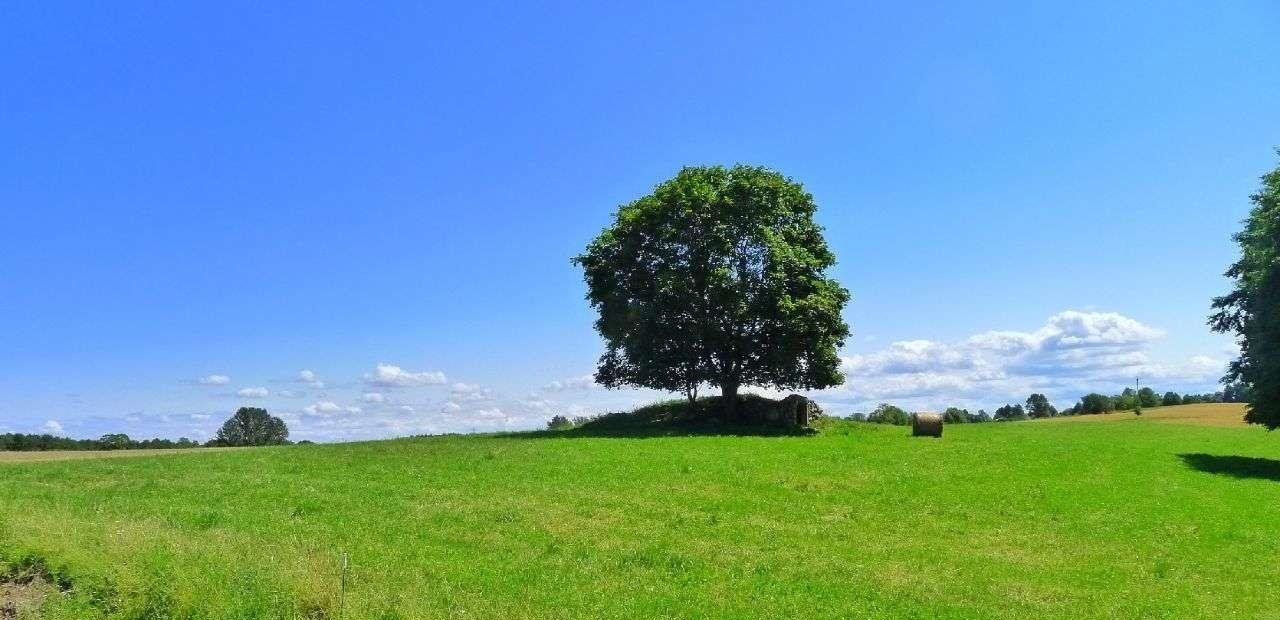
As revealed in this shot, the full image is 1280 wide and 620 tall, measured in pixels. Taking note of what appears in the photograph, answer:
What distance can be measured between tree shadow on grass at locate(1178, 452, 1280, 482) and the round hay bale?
12.0 metres

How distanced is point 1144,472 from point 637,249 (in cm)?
3293

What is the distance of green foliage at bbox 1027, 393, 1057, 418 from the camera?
10338cm

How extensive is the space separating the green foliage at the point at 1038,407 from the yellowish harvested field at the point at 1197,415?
64.0 ft

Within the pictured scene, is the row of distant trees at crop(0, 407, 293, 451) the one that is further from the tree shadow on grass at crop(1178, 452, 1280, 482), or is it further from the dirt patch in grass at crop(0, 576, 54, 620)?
the tree shadow on grass at crop(1178, 452, 1280, 482)

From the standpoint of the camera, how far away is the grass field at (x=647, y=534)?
45.7 ft

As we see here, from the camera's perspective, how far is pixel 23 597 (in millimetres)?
15047

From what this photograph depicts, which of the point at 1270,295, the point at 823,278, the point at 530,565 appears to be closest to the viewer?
the point at 530,565

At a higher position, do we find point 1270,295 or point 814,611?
point 1270,295

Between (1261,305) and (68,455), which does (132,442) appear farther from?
(1261,305)

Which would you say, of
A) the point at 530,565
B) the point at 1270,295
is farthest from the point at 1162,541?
the point at 1270,295

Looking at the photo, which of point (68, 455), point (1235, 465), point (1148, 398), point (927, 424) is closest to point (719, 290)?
point (927, 424)

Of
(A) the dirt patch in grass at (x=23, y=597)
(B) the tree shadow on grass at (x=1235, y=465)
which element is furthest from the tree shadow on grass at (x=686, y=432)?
(A) the dirt patch in grass at (x=23, y=597)

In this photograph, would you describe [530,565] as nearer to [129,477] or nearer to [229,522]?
[229,522]

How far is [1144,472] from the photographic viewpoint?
3231cm
